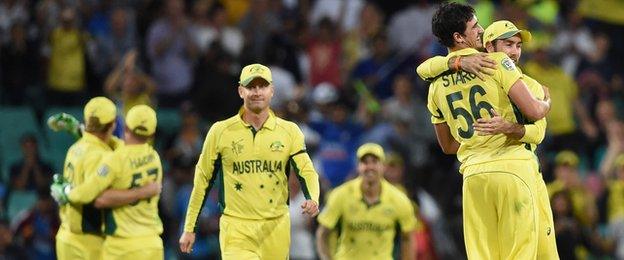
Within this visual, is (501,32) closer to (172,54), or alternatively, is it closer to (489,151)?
(489,151)

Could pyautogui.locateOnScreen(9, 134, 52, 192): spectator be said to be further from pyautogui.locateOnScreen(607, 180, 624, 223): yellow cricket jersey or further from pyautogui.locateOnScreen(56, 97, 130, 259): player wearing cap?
pyautogui.locateOnScreen(607, 180, 624, 223): yellow cricket jersey

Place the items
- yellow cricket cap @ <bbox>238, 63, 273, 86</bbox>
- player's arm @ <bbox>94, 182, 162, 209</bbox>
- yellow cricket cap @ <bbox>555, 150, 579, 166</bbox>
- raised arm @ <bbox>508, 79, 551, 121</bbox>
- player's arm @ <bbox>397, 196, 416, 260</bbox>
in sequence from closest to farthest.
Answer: raised arm @ <bbox>508, 79, 551, 121</bbox>
yellow cricket cap @ <bbox>238, 63, 273, 86</bbox>
player's arm @ <bbox>94, 182, 162, 209</bbox>
player's arm @ <bbox>397, 196, 416, 260</bbox>
yellow cricket cap @ <bbox>555, 150, 579, 166</bbox>

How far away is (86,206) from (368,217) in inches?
117

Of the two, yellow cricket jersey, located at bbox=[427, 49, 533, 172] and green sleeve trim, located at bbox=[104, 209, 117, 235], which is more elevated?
yellow cricket jersey, located at bbox=[427, 49, 533, 172]

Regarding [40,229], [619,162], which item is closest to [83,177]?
[40,229]

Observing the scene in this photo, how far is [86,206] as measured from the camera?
43.2 feet

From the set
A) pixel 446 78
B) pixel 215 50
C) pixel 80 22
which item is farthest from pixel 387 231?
pixel 80 22

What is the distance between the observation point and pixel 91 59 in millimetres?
19766

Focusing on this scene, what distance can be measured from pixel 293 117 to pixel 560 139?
396 centimetres

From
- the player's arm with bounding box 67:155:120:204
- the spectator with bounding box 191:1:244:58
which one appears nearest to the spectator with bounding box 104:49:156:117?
the spectator with bounding box 191:1:244:58

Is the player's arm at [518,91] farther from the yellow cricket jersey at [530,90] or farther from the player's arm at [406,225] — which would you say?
the player's arm at [406,225]

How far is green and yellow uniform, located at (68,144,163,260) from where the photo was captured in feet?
42.9

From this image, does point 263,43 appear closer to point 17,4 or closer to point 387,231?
point 17,4

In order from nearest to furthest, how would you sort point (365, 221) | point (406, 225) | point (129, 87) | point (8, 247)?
point (365, 221) < point (406, 225) < point (8, 247) < point (129, 87)
